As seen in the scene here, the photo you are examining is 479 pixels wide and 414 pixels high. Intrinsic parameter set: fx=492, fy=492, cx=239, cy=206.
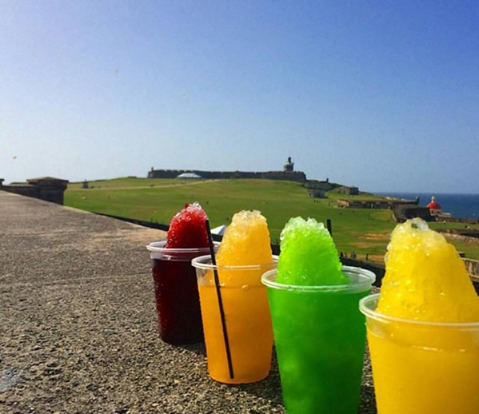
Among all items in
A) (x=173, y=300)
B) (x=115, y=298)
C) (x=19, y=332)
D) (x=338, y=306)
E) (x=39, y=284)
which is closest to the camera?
(x=338, y=306)

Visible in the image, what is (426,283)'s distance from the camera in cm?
122

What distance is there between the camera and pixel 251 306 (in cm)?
185

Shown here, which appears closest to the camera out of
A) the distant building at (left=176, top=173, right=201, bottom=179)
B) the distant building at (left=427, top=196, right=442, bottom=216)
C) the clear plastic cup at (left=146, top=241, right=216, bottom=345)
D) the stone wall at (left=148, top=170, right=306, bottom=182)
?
the clear plastic cup at (left=146, top=241, right=216, bottom=345)

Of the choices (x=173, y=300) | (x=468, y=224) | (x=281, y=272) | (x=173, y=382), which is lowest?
(x=468, y=224)

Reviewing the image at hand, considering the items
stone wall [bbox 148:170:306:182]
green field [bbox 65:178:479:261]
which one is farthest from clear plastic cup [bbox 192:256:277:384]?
stone wall [bbox 148:170:306:182]

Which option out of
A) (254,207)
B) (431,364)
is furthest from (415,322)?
(254,207)

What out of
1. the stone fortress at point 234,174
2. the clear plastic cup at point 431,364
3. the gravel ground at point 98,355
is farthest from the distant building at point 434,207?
the clear plastic cup at point 431,364

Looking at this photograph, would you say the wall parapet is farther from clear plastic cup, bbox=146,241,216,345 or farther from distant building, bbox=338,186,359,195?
clear plastic cup, bbox=146,241,216,345

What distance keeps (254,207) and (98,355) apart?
6045 centimetres

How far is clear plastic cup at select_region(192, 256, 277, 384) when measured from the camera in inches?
72.5

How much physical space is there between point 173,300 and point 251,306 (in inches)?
22.5

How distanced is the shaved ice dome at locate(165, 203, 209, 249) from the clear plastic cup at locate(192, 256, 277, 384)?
43 centimetres

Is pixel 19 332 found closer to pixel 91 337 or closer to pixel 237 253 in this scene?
pixel 91 337

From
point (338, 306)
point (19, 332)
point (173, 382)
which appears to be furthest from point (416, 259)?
point (19, 332)
